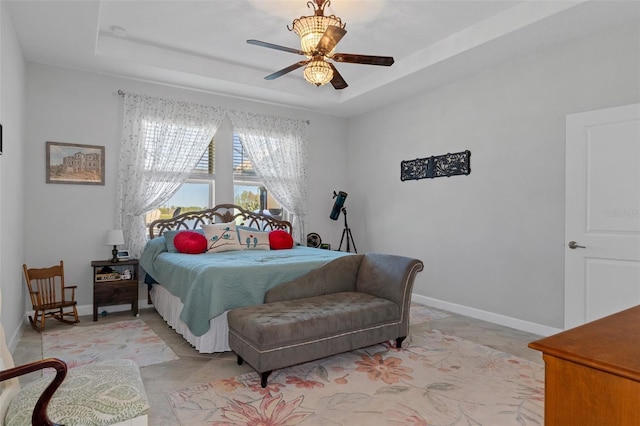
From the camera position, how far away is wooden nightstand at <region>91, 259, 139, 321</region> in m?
4.16

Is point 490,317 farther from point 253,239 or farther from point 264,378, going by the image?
point 253,239

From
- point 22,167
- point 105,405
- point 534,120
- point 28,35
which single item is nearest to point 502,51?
point 534,120

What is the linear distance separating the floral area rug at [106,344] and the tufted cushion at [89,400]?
1413 mm

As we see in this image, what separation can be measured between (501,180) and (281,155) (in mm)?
3088

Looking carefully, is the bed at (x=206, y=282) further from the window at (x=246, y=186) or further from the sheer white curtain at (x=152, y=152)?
the window at (x=246, y=186)

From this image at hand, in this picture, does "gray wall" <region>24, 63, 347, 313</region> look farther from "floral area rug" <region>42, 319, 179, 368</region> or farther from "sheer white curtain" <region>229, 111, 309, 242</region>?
"sheer white curtain" <region>229, 111, 309, 242</region>

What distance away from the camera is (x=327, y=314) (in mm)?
2873

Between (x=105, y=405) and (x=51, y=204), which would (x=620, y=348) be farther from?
(x=51, y=204)

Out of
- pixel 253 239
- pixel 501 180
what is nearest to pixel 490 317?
pixel 501 180

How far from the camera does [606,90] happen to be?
3340 millimetres

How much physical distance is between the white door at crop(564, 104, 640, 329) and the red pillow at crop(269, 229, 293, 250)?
311cm

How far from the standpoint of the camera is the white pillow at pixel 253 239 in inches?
189

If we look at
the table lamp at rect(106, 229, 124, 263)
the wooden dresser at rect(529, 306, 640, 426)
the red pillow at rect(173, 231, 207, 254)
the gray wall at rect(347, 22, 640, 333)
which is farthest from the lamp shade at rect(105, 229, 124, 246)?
the wooden dresser at rect(529, 306, 640, 426)

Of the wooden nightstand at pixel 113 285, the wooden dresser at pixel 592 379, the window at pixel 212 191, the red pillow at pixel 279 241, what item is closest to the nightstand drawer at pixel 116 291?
the wooden nightstand at pixel 113 285
